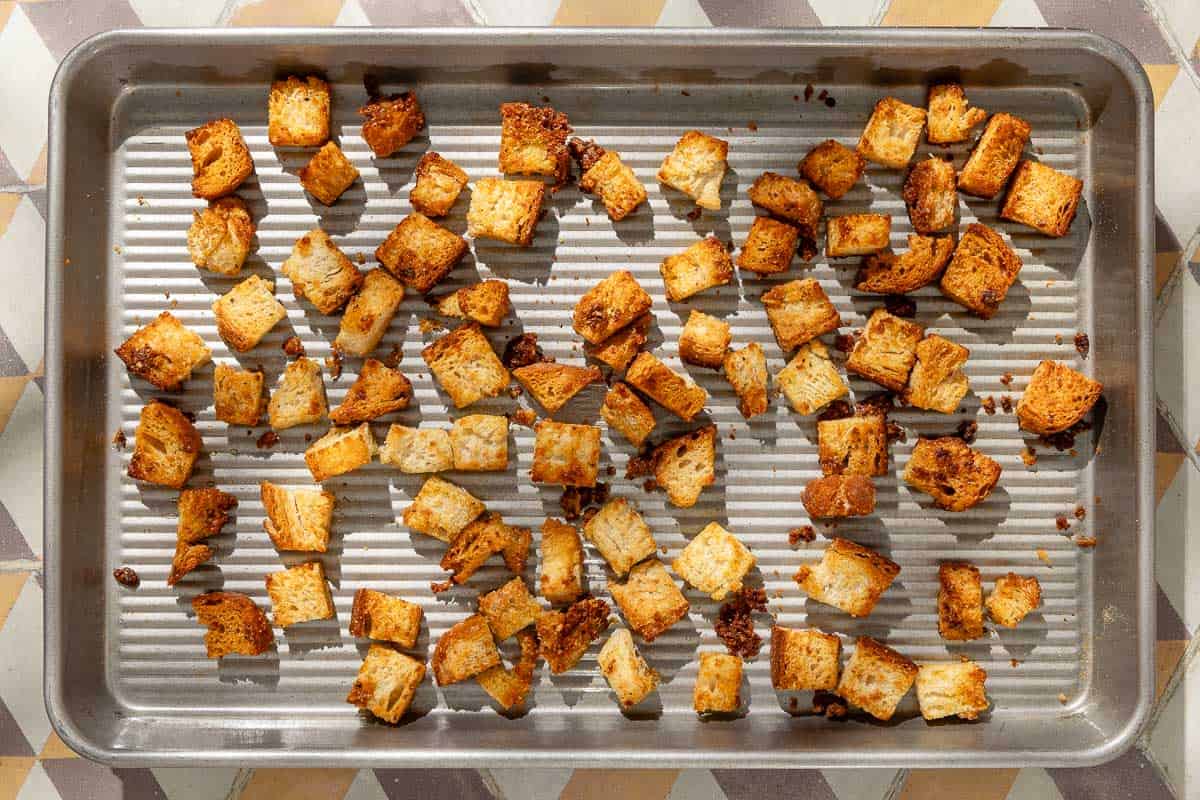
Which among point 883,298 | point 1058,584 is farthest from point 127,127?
point 1058,584

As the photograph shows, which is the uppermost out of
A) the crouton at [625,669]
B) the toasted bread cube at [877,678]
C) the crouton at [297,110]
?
the crouton at [297,110]

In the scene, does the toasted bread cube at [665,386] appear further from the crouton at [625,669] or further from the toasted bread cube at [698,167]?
the crouton at [625,669]

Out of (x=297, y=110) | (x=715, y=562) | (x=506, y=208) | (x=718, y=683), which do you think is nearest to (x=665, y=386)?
Answer: (x=715, y=562)

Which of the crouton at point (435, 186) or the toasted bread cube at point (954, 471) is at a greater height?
the crouton at point (435, 186)

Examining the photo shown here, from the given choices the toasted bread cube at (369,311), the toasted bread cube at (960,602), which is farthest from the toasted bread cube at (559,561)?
the toasted bread cube at (960,602)

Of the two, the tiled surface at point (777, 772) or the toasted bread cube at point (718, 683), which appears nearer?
the toasted bread cube at point (718, 683)

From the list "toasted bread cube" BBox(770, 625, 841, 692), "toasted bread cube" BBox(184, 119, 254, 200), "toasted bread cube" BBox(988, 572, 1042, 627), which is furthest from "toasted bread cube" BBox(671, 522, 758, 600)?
"toasted bread cube" BBox(184, 119, 254, 200)

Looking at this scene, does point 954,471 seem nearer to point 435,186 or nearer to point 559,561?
point 559,561
